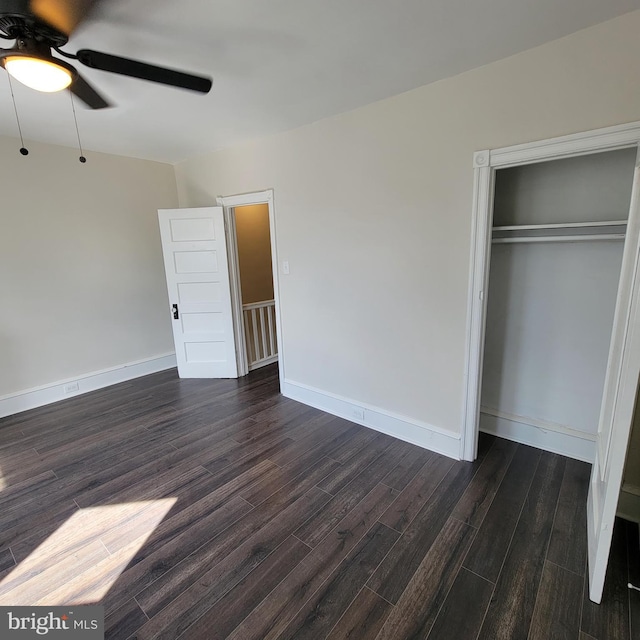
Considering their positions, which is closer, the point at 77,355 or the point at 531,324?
the point at 531,324

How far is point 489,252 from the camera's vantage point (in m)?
2.29

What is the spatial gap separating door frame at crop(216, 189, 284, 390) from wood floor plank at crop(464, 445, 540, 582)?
2365mm

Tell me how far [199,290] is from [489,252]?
3.31 meters

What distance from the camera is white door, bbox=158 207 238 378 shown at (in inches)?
162

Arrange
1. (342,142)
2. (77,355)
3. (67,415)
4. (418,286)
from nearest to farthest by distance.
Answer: (418,286) < (342,142) < (67,415) < (77,355)

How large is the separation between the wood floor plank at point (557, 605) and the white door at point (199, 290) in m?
3.59

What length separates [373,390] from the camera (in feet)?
10.0

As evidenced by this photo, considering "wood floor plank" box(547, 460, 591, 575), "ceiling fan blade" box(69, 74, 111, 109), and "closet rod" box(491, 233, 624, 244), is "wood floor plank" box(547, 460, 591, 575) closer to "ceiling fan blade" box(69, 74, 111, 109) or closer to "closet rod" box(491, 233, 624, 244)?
"closet rod" box(491, 233, 624, 244)

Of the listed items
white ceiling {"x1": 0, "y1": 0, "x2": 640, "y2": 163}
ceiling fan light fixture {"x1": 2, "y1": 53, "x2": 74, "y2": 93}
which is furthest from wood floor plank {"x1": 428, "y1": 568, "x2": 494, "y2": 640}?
ceiling fan light fixture {"x1": 2, "y1": 53, "x2": 74, "y2": 93}

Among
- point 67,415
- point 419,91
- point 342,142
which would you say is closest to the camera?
point 419,91

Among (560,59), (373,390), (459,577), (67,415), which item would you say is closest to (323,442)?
(373,390)

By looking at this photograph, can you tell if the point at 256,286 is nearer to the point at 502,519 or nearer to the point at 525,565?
the point at 502,519

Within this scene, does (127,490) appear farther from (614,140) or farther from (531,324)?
(614,140)

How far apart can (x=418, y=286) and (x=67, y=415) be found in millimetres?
3706
